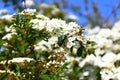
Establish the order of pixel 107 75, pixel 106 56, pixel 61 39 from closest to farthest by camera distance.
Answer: pixel 61 39
pixel 107 75
pixel 106 56

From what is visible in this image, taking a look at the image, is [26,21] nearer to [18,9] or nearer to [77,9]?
[18,9]

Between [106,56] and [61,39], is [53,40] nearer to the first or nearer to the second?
[61,39]

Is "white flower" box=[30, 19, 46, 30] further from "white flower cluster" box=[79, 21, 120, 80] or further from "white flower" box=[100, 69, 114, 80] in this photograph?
"white flower" box=[100, 69, 114, 80]

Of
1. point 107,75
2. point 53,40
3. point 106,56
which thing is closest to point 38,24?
point 53,40

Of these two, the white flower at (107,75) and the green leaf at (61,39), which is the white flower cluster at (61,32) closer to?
the green leaf at (61,39)

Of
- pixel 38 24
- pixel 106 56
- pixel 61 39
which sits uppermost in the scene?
pixel 106 56

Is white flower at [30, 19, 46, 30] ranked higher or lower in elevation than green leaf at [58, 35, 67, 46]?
higher

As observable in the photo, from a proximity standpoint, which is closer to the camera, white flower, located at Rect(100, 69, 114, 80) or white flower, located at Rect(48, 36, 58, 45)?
white flower, located at Rect(48, 36, 58, 45)

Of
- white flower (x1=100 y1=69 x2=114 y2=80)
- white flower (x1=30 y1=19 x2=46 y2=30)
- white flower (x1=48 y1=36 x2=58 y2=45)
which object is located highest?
white flower (x1=30 y1=19 x2=46 y2=30)

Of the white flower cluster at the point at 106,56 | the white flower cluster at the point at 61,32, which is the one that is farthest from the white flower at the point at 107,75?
the white flower cluster at the point at 61,32

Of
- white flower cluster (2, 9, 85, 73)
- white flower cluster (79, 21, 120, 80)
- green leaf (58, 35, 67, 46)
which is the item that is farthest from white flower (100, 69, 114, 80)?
green leaf (58, 35, 67, 46)

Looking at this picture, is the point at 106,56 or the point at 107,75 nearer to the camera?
the point at 107,75
